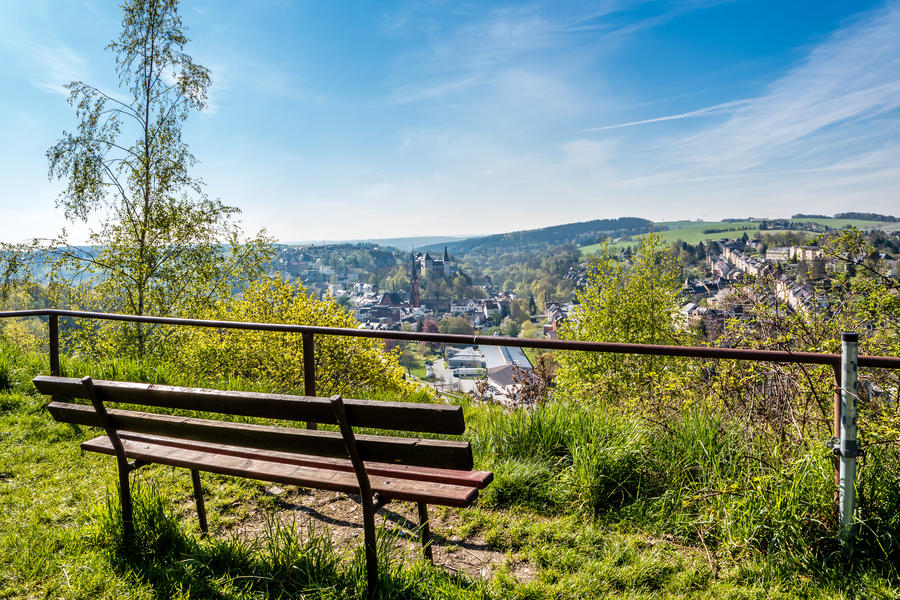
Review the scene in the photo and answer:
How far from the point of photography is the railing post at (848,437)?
225cm

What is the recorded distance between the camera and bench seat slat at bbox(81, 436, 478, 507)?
2264 millimetres

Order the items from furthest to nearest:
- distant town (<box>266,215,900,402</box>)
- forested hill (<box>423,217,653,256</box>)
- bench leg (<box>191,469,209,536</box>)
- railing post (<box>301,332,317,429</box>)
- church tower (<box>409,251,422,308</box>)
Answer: forested hill (<box>423,217,653,256</box>)
church tower (<box>409,251,422,308</box>)
distant town (<box>266,215,900,402</box>)
railing post (<box>301,332,317,429</box>)
bench leg (<box>191,469,209,536</box>)

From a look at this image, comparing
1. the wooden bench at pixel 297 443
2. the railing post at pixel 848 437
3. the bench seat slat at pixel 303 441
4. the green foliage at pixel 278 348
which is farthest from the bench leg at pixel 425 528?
the green foliage at pixel 278 348

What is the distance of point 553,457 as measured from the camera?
3.40 meters

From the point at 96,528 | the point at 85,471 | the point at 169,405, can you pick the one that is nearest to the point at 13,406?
the point at 85,471

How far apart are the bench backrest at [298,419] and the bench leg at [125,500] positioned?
0.27m

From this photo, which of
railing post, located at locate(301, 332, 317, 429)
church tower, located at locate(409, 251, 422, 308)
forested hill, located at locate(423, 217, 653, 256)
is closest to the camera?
railing post, located at locate(301, 332, 317, 429)

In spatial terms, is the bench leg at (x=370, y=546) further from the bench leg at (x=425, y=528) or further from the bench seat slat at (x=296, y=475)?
the bench leg at (x=425, y=528)

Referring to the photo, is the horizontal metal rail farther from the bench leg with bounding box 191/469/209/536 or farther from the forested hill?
the forested hill

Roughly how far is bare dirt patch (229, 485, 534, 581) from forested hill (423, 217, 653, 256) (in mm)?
136139

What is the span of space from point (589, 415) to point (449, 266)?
414 feet

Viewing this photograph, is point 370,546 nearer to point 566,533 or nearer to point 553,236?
point 566,533

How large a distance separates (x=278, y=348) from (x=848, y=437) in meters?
13.0

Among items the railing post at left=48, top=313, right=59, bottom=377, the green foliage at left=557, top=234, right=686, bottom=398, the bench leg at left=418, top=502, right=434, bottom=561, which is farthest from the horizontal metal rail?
the green foliage at left=557, top=234, right=686, bottom=398
